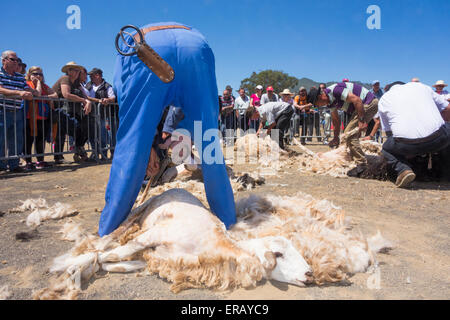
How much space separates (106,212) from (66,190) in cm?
257

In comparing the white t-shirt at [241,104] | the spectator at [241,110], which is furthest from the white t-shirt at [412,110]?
the white t-shirt at [241,104]

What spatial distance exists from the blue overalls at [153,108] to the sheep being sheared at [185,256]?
8.9 inches

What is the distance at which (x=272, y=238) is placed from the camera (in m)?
1.95

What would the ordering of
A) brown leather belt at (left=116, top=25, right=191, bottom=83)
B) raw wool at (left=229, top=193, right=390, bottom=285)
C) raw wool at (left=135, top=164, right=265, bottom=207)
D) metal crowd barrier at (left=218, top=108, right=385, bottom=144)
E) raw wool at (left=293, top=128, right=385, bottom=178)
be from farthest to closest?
metal crowd barrier at (left=218, top=108, right=385, bottom=144) < raw wool at (left=293, top=128, right=385, bottom=178) < raw wool at (left=135, top=164, right=265, bottom=207) < brown leather belt at (left=116, top=25, right=191, bottom=83) < raw wool at (left=229, top=193, right=390, bottom=285)

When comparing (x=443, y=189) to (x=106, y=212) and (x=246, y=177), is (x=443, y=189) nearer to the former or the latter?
(x=246, y=177)

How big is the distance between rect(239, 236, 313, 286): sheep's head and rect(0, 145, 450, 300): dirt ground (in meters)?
0.05

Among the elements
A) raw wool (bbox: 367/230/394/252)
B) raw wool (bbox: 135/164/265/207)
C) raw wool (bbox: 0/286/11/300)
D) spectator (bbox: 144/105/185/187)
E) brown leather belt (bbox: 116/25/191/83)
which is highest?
brown leather belt (bbox: 116/25/191/83)

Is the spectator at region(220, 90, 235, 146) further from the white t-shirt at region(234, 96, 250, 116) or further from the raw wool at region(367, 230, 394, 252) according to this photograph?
the raw wool at region(367, 230, 394, 252)

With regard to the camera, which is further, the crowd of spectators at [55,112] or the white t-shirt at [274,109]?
the white t-shirt at [274,109]

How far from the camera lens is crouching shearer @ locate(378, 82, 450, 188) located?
4.48 meters

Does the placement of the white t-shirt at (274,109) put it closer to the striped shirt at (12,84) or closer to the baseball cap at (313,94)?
the baseball cap at (313,94)

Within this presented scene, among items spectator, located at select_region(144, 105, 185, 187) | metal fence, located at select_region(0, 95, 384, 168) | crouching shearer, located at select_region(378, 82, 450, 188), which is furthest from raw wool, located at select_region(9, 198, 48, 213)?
crouching shearer, located at select_region(378, 82, 450, 188)

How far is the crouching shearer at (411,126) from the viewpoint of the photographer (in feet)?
14.7
